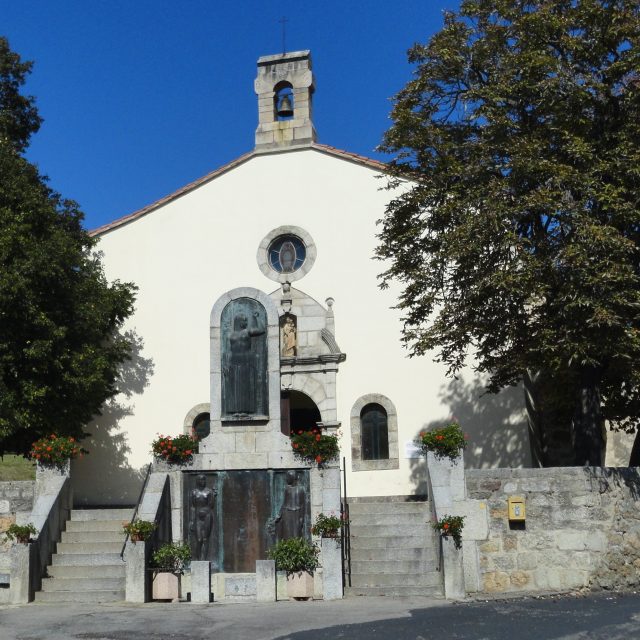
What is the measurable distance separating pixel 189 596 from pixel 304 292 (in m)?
8.55

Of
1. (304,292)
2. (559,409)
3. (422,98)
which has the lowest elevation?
(559,409)

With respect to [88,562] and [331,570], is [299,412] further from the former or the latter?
Result: [331,570]

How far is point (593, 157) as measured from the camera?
11.7 metres

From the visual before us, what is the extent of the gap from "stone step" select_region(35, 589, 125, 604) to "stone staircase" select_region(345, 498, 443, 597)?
10.3 ft

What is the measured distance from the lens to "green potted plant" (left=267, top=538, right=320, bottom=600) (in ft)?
34.9

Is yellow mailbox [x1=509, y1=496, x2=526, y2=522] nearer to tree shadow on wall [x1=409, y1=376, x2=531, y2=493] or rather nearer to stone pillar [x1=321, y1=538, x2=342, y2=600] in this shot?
stone pillar [x1=321, y1=538, x2=342, y2=600]

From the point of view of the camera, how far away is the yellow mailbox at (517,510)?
1145 cm

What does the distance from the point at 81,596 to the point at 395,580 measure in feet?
14.0

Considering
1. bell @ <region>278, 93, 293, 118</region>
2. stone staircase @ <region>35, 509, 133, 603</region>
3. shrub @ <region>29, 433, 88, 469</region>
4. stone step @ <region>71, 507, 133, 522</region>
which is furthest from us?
bell @ <region>278, 93, 293, 118</region>

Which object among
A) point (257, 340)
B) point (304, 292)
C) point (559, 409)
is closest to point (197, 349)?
point (304, 292)

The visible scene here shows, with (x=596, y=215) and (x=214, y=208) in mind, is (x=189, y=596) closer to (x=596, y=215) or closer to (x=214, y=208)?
(x=596, y=215)

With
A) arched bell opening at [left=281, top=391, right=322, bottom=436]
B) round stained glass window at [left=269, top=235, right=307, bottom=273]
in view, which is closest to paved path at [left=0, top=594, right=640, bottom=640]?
arched bell opening at [left=281, top=391, right=322, bottom=436]

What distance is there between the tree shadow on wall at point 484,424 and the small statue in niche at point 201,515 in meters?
6.25

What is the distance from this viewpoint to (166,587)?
1088 cm
